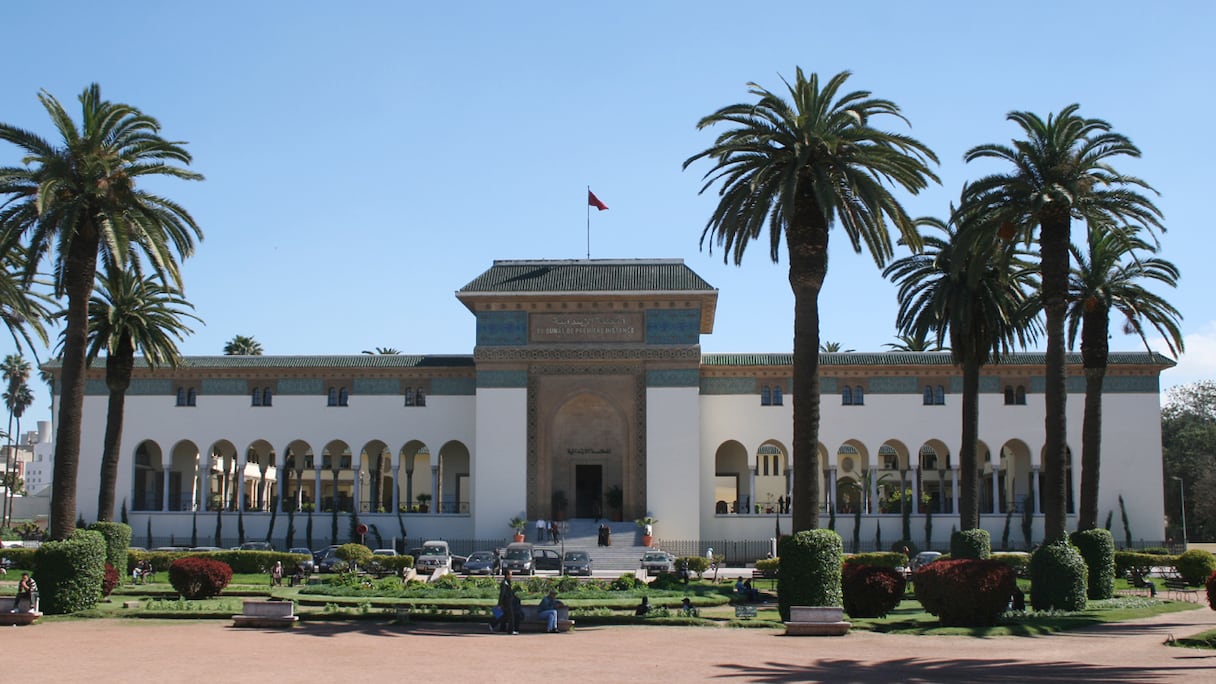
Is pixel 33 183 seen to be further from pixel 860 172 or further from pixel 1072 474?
pixel 1072 474

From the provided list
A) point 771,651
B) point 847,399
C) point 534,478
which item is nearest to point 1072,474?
point 847,399

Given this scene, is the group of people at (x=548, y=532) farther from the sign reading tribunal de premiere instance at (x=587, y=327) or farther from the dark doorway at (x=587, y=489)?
the sign reading tribunal de premiere instance at (x=587, y=327)

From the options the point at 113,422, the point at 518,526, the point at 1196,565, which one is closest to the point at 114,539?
the point at 113,422

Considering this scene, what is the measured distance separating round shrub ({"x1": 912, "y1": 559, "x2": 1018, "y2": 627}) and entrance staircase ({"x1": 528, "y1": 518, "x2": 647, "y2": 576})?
20.4 metres

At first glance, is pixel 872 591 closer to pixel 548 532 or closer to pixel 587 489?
pixel 548 532

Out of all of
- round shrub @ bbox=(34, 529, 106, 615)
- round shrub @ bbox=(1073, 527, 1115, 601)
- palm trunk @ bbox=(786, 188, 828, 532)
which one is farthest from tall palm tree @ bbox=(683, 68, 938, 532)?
round shrub @ bbox=(34, 529, 106, 615)

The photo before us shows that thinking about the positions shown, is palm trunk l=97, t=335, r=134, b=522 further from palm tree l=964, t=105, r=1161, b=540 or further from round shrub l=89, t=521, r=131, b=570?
palm tree l=964, t=105, r=1161, b=540

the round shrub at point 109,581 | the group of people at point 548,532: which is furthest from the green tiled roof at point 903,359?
the round shrub at point 109,581

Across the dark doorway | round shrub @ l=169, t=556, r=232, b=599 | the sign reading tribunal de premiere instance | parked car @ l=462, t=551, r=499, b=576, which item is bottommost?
parked car @ l=462, t=551, r=499, b=576

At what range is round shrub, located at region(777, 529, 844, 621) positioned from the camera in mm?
25125

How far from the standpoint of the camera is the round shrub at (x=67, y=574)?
26.8 metres

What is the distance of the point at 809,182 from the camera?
90.4 ft

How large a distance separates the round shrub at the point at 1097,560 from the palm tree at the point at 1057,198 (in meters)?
1.55

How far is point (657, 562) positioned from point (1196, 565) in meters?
17.3
